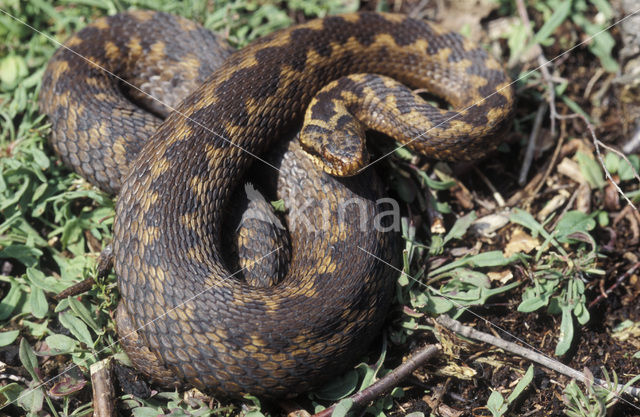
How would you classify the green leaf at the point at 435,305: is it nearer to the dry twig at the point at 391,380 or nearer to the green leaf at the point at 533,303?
the dry twig at the point at 391,380

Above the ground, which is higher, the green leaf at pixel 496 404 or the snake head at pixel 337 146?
the snake head at pixel 337 146

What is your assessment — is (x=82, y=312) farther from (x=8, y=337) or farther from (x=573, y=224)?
(x=573, y=224)

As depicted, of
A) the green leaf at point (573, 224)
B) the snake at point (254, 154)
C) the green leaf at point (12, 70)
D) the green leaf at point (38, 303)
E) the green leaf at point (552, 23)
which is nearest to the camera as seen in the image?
→ the snake at point (254, 154)

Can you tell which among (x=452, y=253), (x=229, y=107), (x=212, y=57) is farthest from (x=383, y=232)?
(x=212, y=57)

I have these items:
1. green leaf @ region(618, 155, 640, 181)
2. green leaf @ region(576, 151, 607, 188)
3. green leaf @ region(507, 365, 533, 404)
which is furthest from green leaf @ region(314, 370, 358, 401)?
green leaf @ region(618, 155, 640, 181)

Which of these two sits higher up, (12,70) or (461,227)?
(12,70)

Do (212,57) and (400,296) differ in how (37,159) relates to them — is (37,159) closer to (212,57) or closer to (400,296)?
(212,57)

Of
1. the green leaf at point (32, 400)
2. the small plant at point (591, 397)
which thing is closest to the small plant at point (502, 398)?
the small plant at point (591, 397)

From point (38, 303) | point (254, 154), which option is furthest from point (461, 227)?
point (38, 303)
